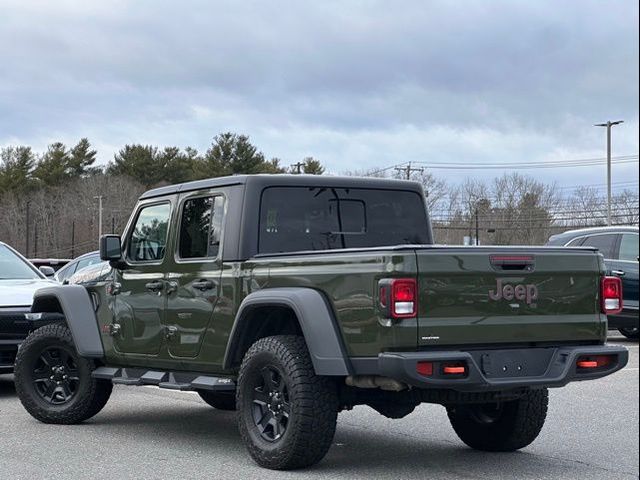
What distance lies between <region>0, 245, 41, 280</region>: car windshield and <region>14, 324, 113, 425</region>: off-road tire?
9.84ft

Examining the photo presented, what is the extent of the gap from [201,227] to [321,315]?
1819 mm

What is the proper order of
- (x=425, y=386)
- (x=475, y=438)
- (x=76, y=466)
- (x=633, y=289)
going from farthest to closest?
1. (x=633, y=289)
2. (x=475, y=438)
3. (x=76, y=466)
4. (x=425, y=386)

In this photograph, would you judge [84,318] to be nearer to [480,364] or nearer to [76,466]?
[76,466]

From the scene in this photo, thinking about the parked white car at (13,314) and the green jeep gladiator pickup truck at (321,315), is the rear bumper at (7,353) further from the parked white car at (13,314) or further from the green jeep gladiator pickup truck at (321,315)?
the green jeep gladiator pickup truck at (321,315)

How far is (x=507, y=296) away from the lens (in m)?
6.47

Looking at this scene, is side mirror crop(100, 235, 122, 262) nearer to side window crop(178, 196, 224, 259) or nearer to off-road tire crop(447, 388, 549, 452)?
side window crop(178, 196, 224, 259)

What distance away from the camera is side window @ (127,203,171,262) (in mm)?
8359

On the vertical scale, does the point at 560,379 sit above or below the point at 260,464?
above

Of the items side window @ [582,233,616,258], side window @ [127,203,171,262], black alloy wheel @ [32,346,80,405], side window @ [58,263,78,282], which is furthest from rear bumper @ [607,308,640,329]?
black alloy wheel @ [32,346,80,405]

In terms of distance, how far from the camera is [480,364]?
6273mm

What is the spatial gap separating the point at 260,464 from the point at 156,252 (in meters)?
2.28

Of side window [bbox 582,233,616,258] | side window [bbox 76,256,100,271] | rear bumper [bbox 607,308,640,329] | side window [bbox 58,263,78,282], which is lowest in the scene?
rear bumper [bbox 607,308,640,329]

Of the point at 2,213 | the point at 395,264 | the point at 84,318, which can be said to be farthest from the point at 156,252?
the point at 2,213

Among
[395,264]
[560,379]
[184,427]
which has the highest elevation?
[395,264]
